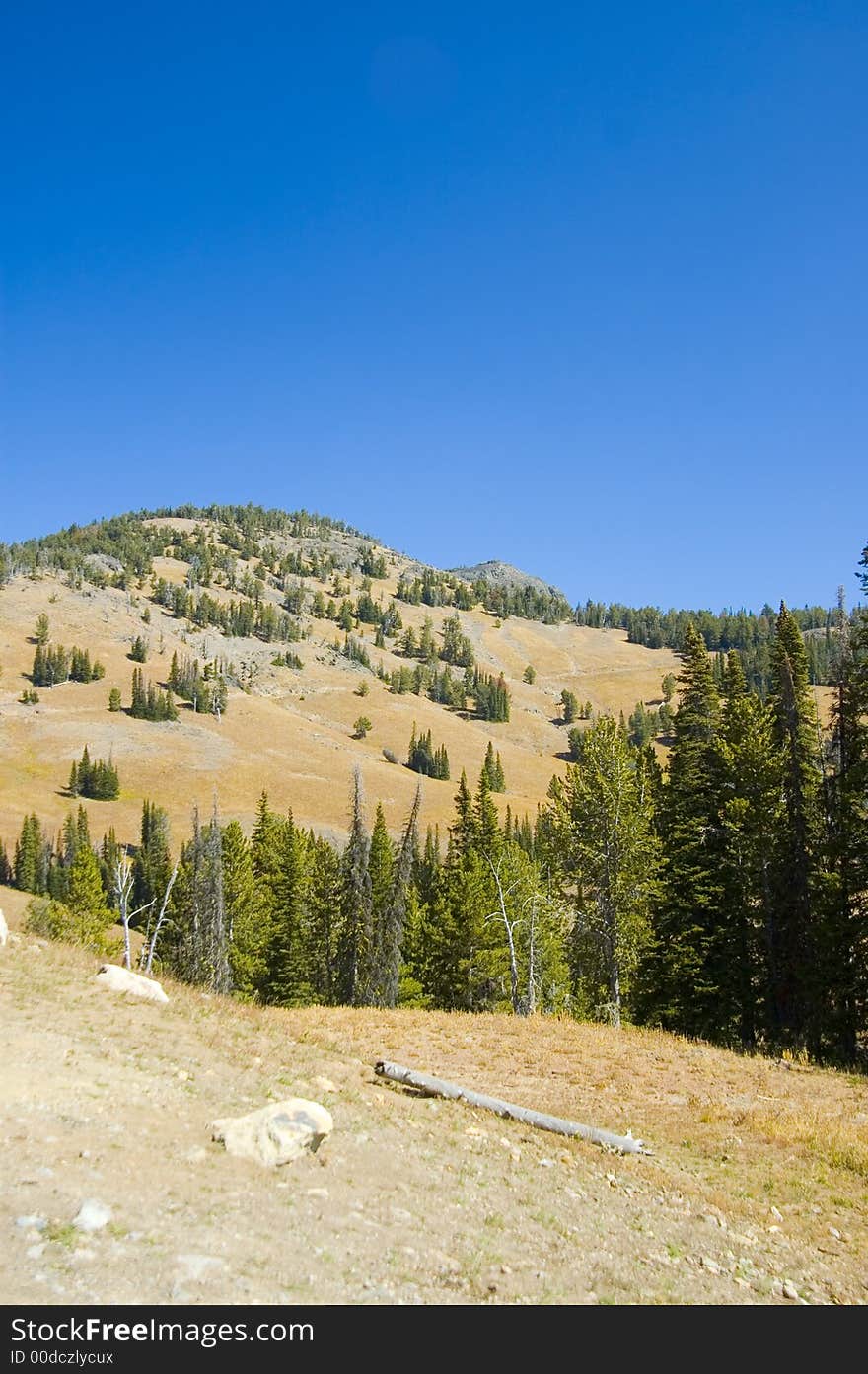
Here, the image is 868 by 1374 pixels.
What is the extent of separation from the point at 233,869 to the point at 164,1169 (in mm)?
55382

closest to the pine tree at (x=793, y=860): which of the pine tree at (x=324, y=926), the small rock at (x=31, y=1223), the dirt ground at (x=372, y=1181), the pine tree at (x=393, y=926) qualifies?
the dirt ground at (x=372, y=1181)

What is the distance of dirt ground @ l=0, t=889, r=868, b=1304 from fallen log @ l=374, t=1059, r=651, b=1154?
0.29 metres

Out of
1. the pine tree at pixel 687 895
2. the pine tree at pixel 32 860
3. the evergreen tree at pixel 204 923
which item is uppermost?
the pine tree at pixel 687 895

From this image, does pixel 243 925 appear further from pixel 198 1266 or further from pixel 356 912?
pixel 198 1266

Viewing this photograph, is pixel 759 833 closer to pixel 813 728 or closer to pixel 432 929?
pixel 813 728

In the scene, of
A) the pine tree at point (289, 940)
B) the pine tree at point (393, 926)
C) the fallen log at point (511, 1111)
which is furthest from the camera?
the pine tree at point (289, 940)

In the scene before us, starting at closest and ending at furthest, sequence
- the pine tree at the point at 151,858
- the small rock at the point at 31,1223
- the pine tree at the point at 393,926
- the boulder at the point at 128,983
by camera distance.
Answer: the small rock at the point at 31,1223 → the boulder at the point at 128,983 → the pine tree at the point at 393,926 → the pine tree at the point at 151,858

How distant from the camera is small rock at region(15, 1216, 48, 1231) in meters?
6.88

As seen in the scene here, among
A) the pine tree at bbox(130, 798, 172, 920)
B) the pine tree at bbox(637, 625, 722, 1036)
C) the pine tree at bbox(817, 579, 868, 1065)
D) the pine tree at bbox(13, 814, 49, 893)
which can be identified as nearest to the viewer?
the pine tree at bbox(817, 579, 868, 1065)

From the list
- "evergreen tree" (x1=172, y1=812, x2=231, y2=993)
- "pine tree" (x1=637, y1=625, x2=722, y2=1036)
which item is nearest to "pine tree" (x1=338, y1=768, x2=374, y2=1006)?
"evergreen tree" (x1=172, y1=812, x2=231, y2=993)

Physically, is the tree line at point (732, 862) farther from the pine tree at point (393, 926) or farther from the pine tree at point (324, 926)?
the pine tree at point (324, 926)

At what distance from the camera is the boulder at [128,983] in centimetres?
1703

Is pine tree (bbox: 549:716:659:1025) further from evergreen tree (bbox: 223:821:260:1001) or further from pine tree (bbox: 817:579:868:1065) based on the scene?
evergreen tree (bbox: 223:821:260:1001)

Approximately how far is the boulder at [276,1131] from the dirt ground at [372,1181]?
0.56ft
